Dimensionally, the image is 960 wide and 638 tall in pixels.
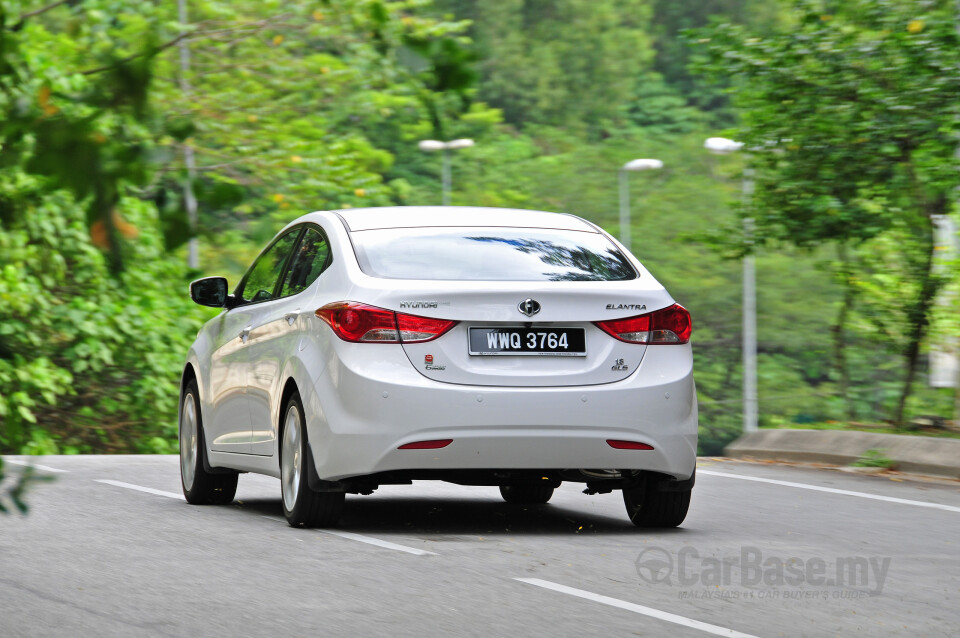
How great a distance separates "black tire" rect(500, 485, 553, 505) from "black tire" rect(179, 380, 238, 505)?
1722mm

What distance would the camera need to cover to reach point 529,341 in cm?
759

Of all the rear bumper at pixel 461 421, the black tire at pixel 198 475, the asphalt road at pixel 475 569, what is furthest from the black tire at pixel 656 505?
the black tire at pixel 198 475

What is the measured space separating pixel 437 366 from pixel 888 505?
3901 mm

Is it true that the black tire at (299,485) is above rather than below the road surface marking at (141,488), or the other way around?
above

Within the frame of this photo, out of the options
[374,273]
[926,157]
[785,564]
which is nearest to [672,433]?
[785,564]

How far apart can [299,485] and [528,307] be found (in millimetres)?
1471

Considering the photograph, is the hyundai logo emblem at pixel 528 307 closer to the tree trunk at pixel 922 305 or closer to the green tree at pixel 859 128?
the green tree at pixel 859 128

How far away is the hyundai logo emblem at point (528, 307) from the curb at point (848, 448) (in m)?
5.60

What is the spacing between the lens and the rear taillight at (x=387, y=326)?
24.6 feet

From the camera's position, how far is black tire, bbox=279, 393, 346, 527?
7875mm

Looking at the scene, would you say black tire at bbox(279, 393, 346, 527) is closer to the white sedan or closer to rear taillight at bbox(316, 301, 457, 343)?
the white sedan

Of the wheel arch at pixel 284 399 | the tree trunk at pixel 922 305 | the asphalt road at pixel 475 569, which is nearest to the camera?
the asphalt road at pixel 475 569

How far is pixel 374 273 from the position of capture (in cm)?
776

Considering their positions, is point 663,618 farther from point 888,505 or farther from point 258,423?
point 888,505
